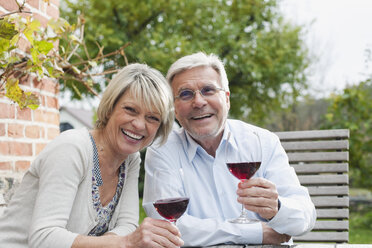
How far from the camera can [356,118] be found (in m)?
7.07

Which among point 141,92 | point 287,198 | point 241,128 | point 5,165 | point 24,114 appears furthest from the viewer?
point 241,128

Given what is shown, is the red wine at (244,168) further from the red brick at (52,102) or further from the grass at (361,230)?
the grass at (361,230)

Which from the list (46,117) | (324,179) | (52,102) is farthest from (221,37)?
(46,117)

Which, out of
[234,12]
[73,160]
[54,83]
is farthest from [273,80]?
[73,160]

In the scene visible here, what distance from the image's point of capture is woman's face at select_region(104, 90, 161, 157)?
2172 millimetres

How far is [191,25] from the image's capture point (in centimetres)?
1350

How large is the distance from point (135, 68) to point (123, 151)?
18.9 inches

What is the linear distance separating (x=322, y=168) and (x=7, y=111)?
8.76 ft

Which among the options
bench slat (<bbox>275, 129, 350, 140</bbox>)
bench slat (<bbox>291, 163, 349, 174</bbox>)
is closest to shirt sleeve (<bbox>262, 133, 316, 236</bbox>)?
bench slat (<bbox>275, 129, 350, 140</bbox>)

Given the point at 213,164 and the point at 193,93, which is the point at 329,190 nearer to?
the point at 213,164

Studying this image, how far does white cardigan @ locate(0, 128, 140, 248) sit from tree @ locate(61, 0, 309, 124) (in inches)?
362

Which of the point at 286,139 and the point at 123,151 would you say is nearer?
the point at 123,151

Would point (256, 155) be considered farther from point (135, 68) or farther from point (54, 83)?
point (54, 83)

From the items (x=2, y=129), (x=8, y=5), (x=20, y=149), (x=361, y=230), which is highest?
(x=8, y=5)
